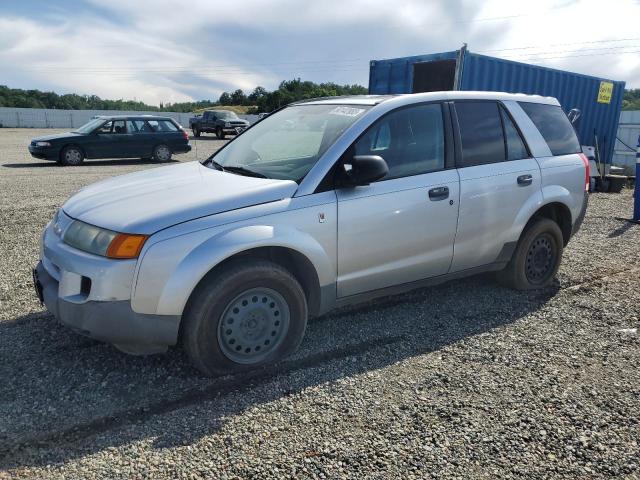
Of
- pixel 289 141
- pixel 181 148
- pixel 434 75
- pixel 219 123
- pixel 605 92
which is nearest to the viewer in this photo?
pixel 289 141

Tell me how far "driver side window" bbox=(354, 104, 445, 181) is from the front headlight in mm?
1609

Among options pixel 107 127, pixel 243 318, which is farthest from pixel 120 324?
pixel 107 127

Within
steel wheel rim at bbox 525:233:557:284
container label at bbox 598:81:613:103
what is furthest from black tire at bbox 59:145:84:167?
container label at bbox 598:81:613:103

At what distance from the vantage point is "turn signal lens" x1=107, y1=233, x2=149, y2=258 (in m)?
2.90

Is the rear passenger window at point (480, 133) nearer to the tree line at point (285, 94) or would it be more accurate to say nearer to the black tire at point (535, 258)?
the black tire at point (535, 258)

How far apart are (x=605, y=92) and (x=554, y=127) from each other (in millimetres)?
10285

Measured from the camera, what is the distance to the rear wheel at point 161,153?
16.9 m

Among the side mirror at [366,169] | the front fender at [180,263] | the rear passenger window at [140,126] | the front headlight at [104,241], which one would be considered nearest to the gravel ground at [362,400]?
the front fender at [180,263]

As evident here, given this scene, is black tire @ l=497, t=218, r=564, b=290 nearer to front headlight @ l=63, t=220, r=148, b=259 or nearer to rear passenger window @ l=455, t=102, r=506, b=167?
rear passenger window @ l=455, t=102, r=506, b=167

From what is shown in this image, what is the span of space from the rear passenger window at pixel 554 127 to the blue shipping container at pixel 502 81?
500 cm

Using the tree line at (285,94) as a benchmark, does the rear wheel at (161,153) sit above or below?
below

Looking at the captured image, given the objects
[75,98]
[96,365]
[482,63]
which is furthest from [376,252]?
[75,98]

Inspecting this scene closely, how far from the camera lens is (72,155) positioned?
50.6 feet

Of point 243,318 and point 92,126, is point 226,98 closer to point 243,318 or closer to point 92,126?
point 92,126
